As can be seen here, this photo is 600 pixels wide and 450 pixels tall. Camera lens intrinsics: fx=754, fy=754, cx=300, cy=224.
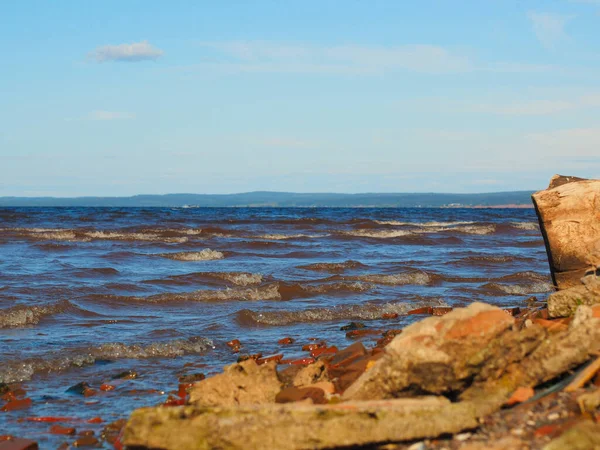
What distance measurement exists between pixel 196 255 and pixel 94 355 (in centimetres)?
1135

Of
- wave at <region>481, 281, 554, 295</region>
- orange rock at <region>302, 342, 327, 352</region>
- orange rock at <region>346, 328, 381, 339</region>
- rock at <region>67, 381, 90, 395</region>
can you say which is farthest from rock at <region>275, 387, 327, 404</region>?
wave at <region>481, 281, 554, 295</region>

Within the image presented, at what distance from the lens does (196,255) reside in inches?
761

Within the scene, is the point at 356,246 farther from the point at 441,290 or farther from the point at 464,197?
the point at 464,197

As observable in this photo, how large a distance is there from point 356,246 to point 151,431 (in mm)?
19513

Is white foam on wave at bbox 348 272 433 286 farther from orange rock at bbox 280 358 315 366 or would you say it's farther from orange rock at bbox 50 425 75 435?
orange rock at bbox 50 425 75 435

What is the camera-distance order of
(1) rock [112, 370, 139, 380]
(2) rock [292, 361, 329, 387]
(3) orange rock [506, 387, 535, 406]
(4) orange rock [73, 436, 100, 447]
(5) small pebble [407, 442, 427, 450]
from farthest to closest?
(1) rock [112, 370, 139, 380] < (2) rock [292, 361, 329, 387] < (4) orange rock [73, 436, 100, 447] < (3) orange rock [506, 387, 535, 406] < (5) small pebble [407, 442, 427, 450]

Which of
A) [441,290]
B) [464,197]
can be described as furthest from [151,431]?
[464,197]

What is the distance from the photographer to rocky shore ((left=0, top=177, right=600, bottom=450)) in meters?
3.97

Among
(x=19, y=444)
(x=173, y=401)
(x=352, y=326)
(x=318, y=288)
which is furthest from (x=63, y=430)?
(x=318, y=288)

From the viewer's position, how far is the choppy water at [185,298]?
7.32 metres

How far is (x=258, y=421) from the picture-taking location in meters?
4.04

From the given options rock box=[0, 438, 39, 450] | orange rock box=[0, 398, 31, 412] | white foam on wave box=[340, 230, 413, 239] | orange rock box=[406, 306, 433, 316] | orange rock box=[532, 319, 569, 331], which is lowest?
orange rock box=[0, 398, 31, 412]

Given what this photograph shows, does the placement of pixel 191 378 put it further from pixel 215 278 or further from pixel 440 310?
pixel 215 278

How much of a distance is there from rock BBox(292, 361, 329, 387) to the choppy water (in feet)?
4.12
